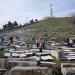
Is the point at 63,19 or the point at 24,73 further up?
the point at 63,19

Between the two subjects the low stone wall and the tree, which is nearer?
the low stone wall

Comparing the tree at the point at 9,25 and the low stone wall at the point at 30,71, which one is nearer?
the low stone wall at the point at 30,71

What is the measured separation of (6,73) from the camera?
931 centimetres

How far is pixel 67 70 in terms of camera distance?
327 inches

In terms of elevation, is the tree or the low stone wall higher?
the tree

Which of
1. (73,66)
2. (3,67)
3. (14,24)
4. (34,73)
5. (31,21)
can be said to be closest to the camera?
(34,73)

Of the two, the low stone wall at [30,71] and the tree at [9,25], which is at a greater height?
the tree at [9,25]

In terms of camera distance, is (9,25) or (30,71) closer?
(30,71)

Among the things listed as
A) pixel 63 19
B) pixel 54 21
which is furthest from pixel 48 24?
pixel 63 19

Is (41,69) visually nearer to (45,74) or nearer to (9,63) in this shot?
(45,74)

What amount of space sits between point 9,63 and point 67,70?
282 cm

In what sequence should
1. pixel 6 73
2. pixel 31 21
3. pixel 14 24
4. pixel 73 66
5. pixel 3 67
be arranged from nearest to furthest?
pixel 73 66
pixel 6 73
pixel 3 67
pixel 14 24
pixel 31 21

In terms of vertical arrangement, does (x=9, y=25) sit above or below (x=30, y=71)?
above

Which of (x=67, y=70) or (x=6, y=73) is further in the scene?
(x=6, y=73)
